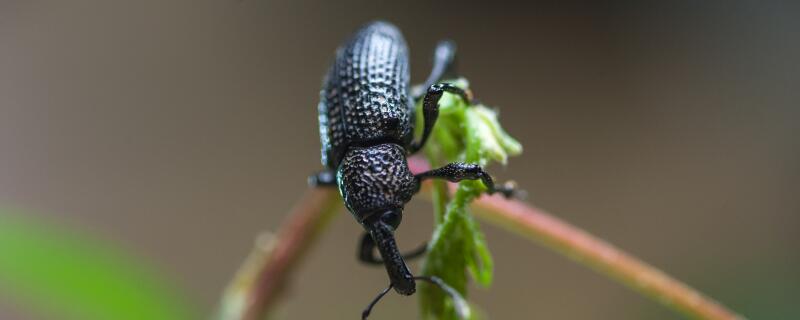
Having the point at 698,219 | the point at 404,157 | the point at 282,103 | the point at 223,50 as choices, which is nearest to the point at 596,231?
the point at 698,219

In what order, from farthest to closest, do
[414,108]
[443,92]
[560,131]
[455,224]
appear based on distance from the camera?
[560,131] < [414,108] < [443,92] < [455,224]

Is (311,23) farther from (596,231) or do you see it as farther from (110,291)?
(110,291)

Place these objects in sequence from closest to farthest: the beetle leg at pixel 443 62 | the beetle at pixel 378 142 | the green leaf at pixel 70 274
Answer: the beetle at pixel 378 142 → the beetle leg at pixel 443 62 → the green leaf at pixel 70 274

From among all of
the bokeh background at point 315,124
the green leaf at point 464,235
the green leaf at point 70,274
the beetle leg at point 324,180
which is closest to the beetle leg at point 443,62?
the beetle leg at point 324,180

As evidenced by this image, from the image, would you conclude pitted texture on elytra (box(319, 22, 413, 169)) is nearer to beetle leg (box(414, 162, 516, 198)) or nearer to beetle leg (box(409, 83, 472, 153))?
beetle leg (box(409, 83, 472, 153))

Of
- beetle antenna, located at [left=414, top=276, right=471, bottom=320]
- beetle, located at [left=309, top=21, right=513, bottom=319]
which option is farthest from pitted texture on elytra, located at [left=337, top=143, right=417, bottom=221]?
beetle antenna, located at [left=414, top=276, right=471, bottom=320]

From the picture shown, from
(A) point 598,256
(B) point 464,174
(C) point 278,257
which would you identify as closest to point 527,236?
(A) point 598,256

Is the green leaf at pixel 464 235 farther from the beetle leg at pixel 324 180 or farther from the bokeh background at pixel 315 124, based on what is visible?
the bokeh background at pixel 315 124
